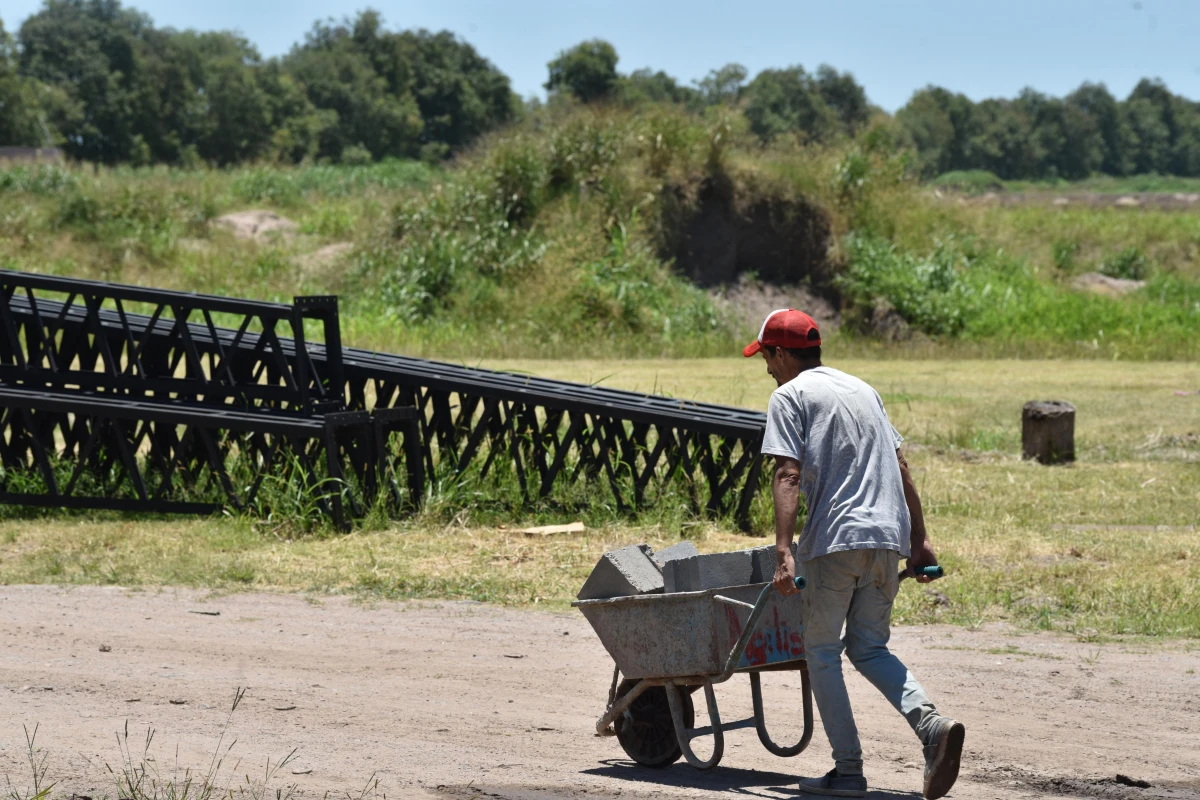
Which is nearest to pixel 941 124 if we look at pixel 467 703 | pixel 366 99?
pixel 366 99

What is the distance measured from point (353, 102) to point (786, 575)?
101 metres

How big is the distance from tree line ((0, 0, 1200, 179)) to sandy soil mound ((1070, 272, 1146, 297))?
1437 inches

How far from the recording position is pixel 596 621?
17.6 ft

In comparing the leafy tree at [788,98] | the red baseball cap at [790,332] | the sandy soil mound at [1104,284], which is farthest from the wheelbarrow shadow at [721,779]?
the leafy tree at [788,98]

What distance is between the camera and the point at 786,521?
4.73 m

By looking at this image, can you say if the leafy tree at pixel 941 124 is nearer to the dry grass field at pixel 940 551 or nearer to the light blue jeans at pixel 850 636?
the dry grass field at pixel 940 551

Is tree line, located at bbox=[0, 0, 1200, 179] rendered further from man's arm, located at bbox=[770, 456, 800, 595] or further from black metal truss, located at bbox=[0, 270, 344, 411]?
man's arm, located at bbox=[770, 456, 800, 595]

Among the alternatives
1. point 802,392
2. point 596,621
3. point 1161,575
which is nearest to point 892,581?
point 802,392

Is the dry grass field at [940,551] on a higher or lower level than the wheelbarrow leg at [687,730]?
lower

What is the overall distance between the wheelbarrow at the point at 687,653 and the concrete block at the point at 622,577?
10 cm

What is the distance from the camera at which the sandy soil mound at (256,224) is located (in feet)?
114

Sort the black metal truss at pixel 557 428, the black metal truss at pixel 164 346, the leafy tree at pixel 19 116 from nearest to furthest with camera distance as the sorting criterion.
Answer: the black metal truss at pixel 164 346
the black metal truss at pixel 557 428
the leafy tree at pixel 19 116

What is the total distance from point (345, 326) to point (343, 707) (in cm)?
2197

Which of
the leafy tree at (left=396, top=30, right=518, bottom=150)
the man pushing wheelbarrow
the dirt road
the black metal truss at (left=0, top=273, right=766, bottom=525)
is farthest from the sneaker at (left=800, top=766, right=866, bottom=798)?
the leafy tree at (left=396, top=30, right=518, bottom=150)
